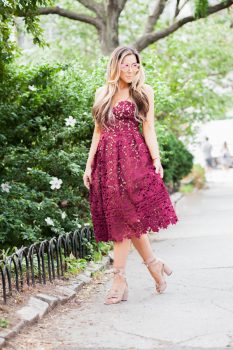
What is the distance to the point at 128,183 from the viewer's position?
5.52 meters

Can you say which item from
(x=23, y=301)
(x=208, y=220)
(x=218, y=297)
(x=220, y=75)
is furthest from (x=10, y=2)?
(x=220, y=75)

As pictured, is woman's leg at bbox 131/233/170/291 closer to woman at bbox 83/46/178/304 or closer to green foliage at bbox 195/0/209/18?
woman at bbox 83/46/178/304

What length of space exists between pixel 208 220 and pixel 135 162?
7.27 meters

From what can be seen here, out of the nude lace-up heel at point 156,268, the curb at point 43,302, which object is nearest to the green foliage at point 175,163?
the curb at point 43,302

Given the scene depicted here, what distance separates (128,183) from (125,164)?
0.47 feet

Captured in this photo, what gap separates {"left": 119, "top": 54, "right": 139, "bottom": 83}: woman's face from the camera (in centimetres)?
555

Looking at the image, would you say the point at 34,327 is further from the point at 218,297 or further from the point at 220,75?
the point at 220,75

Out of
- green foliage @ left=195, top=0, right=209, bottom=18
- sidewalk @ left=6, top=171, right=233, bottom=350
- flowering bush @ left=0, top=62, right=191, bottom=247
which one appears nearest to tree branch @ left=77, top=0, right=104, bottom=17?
green foliage @ left=195, top=0, right=209, bottom=18

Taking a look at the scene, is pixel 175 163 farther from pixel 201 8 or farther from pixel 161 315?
pixel 161 315

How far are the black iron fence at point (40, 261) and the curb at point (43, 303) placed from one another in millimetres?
185

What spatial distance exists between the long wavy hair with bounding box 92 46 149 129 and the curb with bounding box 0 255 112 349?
1341 millimetres

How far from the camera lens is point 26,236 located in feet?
22.5

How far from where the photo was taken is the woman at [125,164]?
5543 millimetres

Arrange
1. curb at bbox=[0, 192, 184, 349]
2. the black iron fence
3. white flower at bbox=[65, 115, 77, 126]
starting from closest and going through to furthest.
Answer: curb at bbox=[0, 192, 184, 349]
the black iron fence
white flower at bbox=[65, 115, 77, 126]
